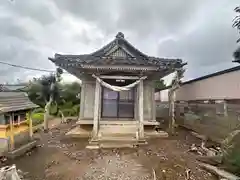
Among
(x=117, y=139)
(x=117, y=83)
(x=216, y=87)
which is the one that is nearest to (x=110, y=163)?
(x=117, y=139)

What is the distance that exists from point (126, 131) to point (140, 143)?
4.27 ft

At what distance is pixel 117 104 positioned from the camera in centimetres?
1195

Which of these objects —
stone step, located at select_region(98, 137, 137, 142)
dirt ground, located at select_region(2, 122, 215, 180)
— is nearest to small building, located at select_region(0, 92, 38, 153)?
dirt ground, located at select_region(2, 122, 215, 180)

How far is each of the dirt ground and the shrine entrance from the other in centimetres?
297

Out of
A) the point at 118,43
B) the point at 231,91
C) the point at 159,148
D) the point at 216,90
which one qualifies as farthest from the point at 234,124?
the point at 118,43

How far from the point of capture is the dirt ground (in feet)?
18.1

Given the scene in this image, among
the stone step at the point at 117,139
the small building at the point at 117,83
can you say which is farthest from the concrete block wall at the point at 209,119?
the stone step at the point at 117,139

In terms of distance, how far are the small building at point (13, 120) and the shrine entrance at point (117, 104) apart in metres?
4.22

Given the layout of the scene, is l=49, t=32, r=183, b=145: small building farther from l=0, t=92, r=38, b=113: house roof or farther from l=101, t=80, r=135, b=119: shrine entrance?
l=0, t=92, r=38, b=113: house roof

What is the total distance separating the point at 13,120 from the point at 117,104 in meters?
5.71

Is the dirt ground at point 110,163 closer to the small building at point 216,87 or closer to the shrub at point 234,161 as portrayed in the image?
the shrub at point 234,161

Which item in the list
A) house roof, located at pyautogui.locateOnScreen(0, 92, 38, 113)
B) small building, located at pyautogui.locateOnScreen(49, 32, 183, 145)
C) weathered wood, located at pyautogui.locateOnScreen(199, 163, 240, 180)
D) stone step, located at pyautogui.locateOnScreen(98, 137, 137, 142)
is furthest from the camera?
small building, located at pyautogui.locateOnScreen(49, 32, 183, 145)

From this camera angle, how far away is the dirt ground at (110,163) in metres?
5.51

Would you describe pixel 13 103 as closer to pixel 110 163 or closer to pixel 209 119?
pixel 110 163
